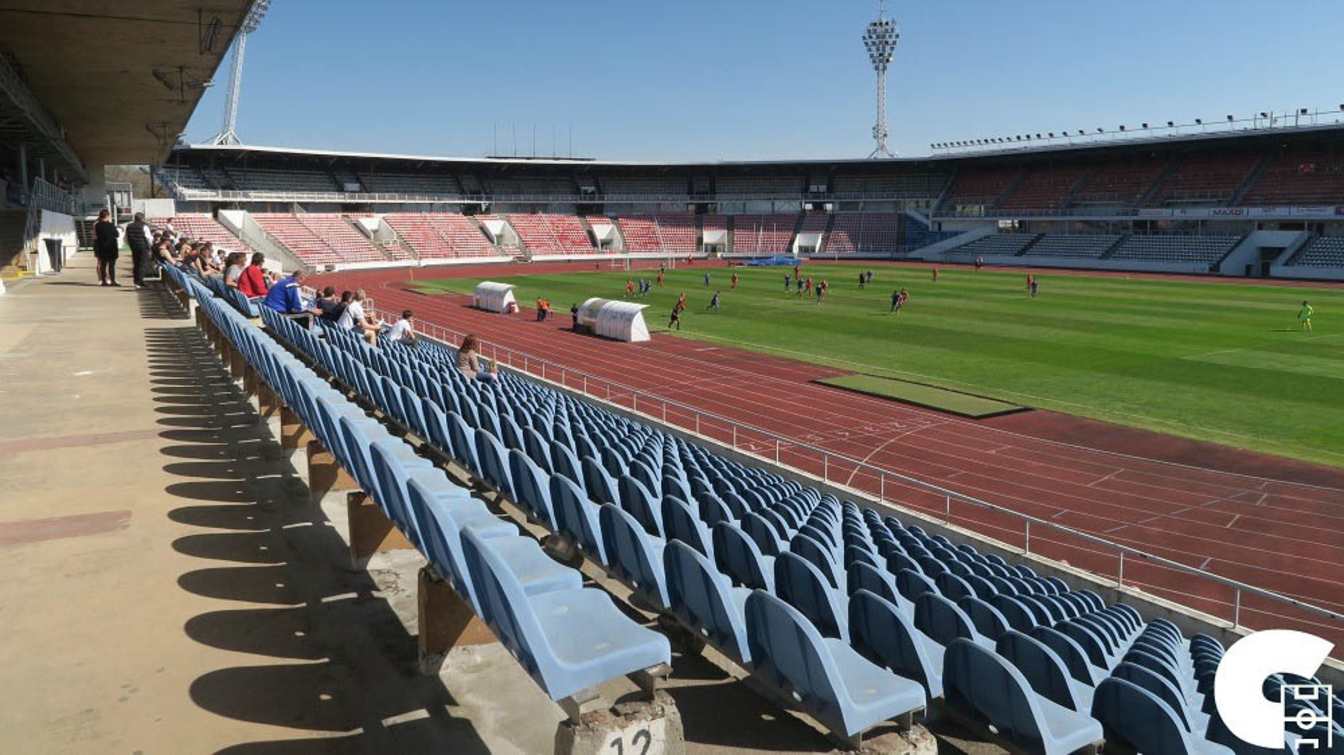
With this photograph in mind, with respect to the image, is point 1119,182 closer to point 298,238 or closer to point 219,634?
point 298,238

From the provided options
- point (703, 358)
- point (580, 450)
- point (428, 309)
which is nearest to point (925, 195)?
point (428, 309)

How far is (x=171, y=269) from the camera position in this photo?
947 inches

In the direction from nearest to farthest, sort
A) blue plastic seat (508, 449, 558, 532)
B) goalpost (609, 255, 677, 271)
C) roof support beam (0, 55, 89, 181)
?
blue plastic seat (508, 449, 558, 532) → roof support beam (0, 55, 89, 181) → goalpost (609, 255, 677, 271)

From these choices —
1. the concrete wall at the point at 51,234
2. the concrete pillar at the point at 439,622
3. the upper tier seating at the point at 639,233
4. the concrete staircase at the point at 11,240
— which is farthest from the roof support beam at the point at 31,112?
the upper tier seating at the point at 639,233

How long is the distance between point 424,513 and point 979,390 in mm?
19590

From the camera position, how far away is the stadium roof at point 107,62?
54.4 feet

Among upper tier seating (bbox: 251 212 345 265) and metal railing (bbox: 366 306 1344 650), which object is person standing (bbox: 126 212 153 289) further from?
upper tier seating (bbox: 251 212 345 265)

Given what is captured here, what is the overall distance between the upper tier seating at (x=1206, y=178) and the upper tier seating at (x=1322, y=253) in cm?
876

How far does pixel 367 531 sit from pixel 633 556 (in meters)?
1.80

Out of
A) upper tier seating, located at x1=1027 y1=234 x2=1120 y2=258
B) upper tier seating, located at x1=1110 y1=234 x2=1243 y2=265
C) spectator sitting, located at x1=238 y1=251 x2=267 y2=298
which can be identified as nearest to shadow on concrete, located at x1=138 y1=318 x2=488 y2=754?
spectator sitting, located at x1=238 y1=251 x2=267 y2=298

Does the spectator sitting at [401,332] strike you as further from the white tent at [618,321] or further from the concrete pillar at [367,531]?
the white tent at [618,321]

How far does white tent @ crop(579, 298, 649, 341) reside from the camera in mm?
30047

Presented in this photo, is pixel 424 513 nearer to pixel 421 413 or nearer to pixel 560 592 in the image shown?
pixel 560 592

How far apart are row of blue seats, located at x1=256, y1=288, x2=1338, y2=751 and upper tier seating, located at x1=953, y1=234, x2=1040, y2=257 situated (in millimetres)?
70482
